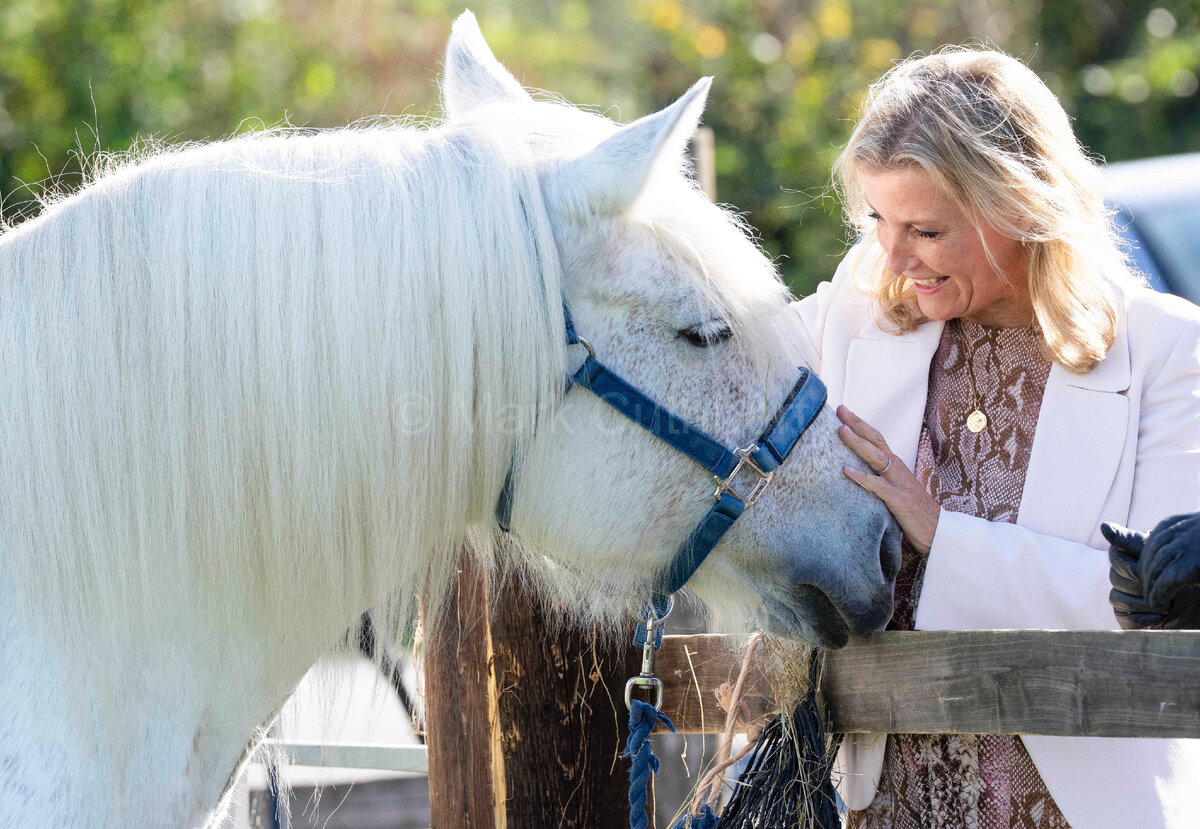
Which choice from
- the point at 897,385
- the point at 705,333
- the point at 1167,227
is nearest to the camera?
the point at 705,333

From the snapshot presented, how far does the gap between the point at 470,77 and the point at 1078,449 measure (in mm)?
1168

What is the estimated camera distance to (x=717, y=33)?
390 inches

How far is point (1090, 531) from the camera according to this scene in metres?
Result: 1.64

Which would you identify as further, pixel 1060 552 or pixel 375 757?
pixel 375 757

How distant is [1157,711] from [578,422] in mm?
822

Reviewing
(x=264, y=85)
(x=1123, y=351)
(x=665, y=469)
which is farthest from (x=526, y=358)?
(x=264, y=85)

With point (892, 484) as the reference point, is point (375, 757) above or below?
below

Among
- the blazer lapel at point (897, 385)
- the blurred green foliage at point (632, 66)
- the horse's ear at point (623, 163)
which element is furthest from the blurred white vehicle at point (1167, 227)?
the horse's ear at point (623, 163)

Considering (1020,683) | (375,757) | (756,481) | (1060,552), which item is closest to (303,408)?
(756,481)

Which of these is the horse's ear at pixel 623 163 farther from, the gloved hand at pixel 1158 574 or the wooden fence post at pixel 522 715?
the gloved hand at pixel 1158 574

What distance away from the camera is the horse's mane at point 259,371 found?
4.25ft

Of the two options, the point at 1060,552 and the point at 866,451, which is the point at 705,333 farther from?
the point at 1060,552

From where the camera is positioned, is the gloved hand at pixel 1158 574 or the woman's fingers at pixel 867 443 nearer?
the gloved hand at pixel 1158 574

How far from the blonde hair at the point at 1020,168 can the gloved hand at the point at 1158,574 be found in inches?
15.1
